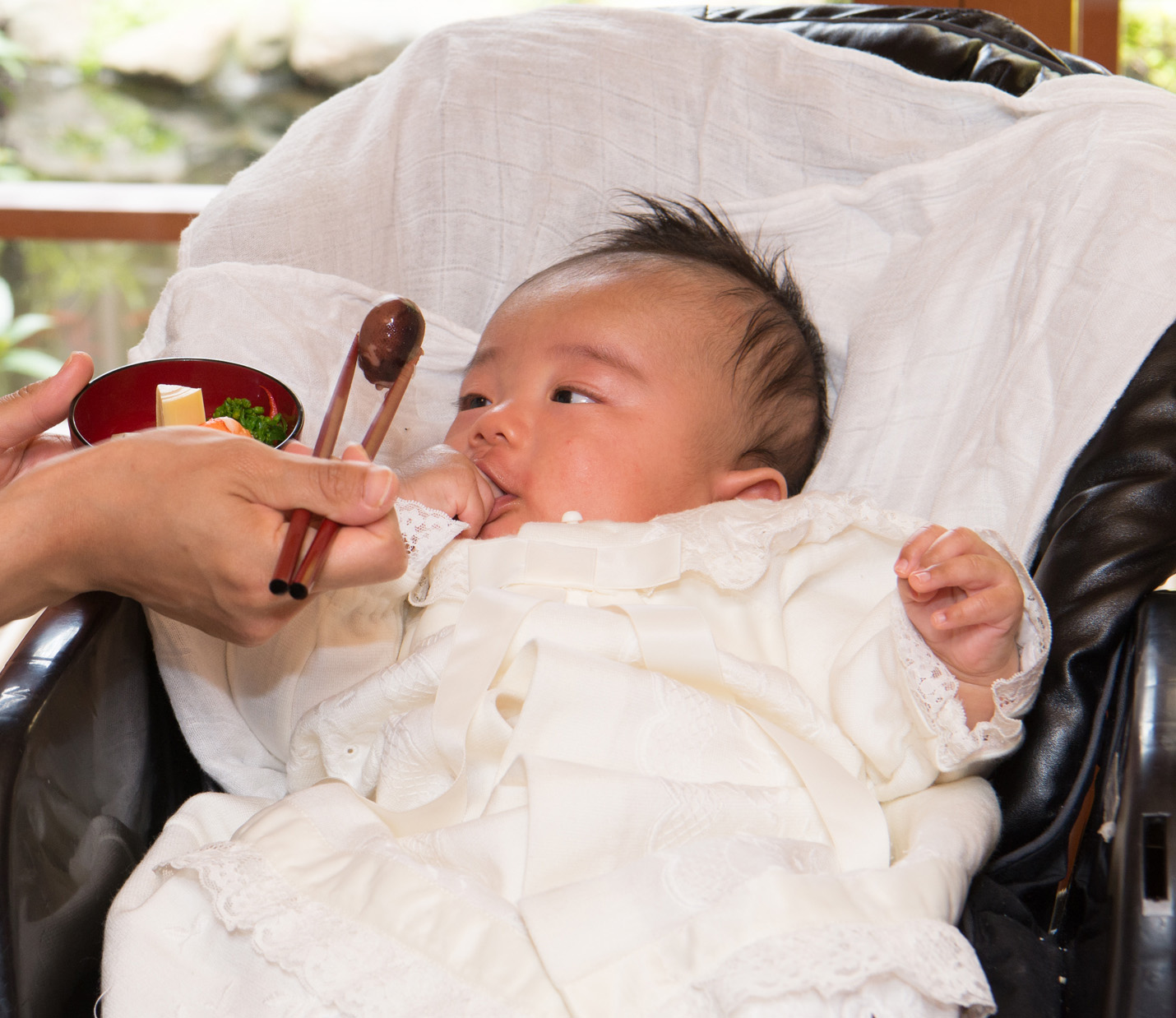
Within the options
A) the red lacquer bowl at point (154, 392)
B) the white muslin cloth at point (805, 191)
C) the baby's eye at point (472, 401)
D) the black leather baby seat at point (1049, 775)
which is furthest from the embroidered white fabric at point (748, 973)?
the baby's eye at point (472, 401)

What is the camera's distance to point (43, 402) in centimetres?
106

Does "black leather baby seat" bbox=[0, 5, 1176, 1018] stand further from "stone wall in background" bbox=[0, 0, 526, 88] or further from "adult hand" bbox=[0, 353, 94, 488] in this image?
"stone wall in background" bbox=[0, 0, 526, 88]

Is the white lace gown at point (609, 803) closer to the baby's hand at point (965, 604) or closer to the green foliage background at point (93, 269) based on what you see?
the baby's hand at point (965, 604)

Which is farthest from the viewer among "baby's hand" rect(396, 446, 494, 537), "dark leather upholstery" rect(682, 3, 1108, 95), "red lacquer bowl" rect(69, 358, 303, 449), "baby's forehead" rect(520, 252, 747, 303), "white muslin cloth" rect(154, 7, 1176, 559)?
"dark leather upholstery" rect(682, 3, 1108, 95)

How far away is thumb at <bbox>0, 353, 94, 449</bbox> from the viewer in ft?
3.48

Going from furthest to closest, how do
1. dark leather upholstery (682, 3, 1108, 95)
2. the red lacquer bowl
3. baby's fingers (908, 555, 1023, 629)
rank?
dark leather upholstery (682, 3, 1108, 95), the red lacquer bowl, baby's fingers (908, 555, 1023, 629)

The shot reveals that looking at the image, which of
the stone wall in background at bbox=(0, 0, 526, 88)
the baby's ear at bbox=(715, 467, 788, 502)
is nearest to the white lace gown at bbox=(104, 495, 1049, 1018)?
the baby's ear at bbox=(715, 467, 788, 502)

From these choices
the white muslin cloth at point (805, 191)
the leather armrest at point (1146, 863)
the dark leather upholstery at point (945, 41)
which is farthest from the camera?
the dark leather upholstery at point (945, 41)

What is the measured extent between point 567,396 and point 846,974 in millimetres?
733

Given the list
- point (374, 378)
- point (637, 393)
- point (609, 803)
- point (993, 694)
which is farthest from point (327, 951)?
point (637, 393)

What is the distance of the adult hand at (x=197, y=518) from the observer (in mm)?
791

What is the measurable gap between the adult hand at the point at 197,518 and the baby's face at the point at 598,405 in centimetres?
41

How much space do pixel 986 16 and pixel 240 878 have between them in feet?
5.31

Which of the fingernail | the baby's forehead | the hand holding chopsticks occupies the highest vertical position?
the fingernail
